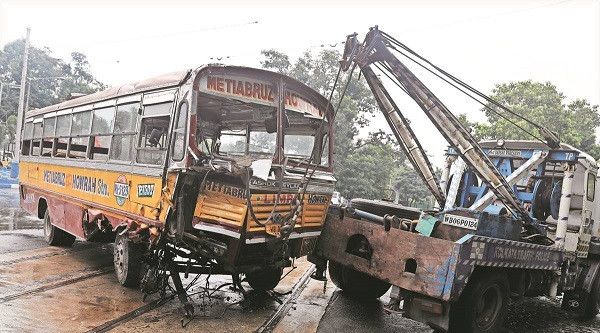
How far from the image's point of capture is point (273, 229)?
227 inches

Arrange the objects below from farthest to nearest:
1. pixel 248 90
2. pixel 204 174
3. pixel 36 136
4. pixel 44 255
Result: pixel 36 136 < pixel 44 255 < pixel 248 90 < pixel 204 174

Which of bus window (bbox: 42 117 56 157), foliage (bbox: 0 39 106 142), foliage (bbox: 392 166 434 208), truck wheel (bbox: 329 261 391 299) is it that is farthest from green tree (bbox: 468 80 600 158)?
foliage (bbox: 0 39 106 142)

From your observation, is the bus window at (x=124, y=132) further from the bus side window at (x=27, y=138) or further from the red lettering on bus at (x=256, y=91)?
the bus side window at (x=27, y=138)

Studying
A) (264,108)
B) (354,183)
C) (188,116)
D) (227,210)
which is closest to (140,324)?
(227,210)

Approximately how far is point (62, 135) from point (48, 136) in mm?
1004

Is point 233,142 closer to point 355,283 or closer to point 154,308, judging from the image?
point 154,308

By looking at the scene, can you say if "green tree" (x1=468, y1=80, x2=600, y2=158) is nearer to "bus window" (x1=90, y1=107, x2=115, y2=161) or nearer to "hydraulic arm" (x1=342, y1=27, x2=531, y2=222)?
"hydraulic arm" (x1=342, y1=27, x2=531, y2=222)

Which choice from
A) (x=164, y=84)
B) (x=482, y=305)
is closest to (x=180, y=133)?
(x=164, y=84)

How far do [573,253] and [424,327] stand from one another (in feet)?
8.98

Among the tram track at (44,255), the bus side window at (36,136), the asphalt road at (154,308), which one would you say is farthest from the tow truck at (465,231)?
the bus side window at (36,136)

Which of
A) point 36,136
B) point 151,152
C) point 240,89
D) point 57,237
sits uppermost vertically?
point 240,89

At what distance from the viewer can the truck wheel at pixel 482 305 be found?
5.40m

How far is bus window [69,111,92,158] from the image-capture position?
813 centimetres

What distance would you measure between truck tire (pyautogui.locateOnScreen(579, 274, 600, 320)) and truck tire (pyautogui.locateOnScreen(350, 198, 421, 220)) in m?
3.77
